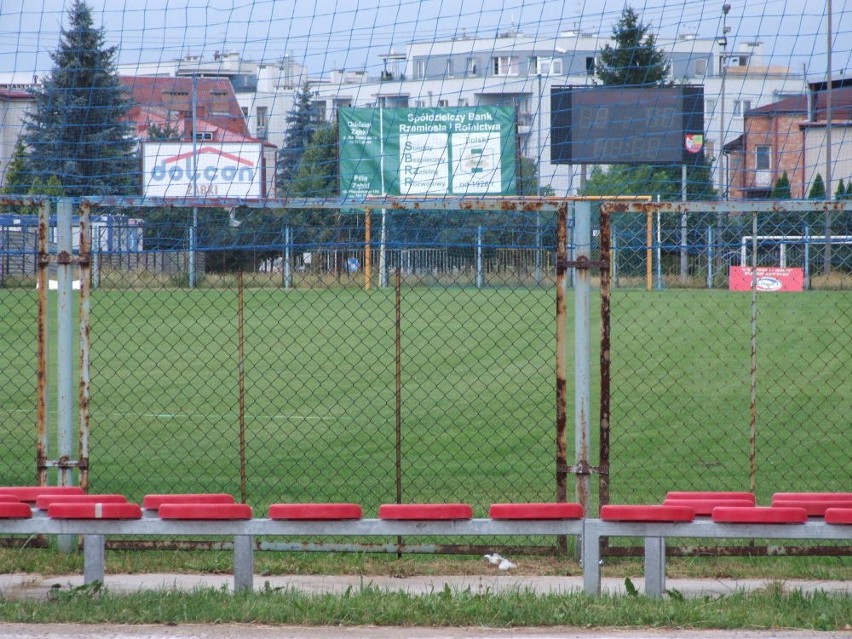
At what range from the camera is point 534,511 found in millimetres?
5910

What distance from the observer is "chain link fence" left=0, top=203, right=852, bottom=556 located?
30.7ft

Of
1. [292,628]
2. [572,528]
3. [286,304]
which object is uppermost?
[286,304]

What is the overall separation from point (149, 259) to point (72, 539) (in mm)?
18135

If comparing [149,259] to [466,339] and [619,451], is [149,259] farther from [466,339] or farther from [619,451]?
[619,451]

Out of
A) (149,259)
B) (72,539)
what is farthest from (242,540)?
(149,259)

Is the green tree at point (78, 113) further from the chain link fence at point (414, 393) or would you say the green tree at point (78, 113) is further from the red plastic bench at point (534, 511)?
the red plastic bench at point (534, 511)

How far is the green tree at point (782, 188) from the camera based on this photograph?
9361 millimetres

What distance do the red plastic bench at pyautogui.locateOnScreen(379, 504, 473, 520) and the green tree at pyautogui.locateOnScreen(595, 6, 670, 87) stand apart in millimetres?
3984

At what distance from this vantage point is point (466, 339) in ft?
67.6

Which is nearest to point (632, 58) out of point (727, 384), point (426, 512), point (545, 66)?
point (545, 66)

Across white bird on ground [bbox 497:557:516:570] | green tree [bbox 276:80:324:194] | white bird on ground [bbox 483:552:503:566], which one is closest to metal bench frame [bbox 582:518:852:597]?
white bird on ground [bbox 497:557:516:570]

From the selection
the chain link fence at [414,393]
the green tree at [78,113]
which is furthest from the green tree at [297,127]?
the green tree at [78,113]

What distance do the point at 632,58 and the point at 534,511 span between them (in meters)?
7.06

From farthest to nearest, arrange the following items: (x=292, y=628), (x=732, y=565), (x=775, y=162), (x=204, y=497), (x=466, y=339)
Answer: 1. (x=466, y=339)
2. (x=775, y=162)
3. (x=732, y=565)
4. (x=204, y=497)
5. (x=292, y=628)
